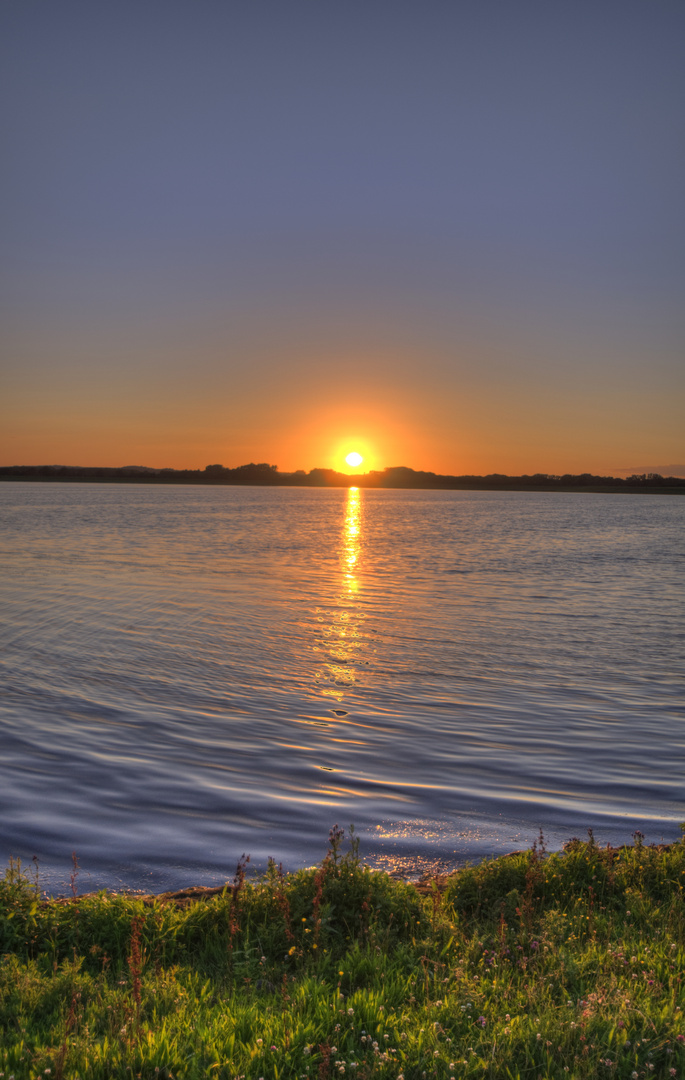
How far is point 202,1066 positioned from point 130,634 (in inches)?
586

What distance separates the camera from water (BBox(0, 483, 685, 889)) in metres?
7.23

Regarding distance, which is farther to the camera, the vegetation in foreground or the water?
the water

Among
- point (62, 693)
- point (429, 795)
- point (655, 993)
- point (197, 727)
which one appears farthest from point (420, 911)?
point (62, 693)

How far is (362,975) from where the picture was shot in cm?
456

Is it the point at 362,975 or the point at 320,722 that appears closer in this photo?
the point at 362,975

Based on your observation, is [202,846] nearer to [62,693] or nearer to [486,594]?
[62,693]

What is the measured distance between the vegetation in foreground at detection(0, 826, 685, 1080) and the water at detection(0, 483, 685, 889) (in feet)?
3.46

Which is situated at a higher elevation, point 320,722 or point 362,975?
point 362,975

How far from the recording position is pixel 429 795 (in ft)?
27.1

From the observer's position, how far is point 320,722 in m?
11.2

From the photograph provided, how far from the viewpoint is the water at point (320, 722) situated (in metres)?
7.23

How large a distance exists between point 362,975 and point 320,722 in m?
6.66

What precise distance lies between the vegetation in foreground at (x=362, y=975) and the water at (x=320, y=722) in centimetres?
105

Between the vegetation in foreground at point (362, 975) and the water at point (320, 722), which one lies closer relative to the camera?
the vegetation in foreground at point (362, 975)
